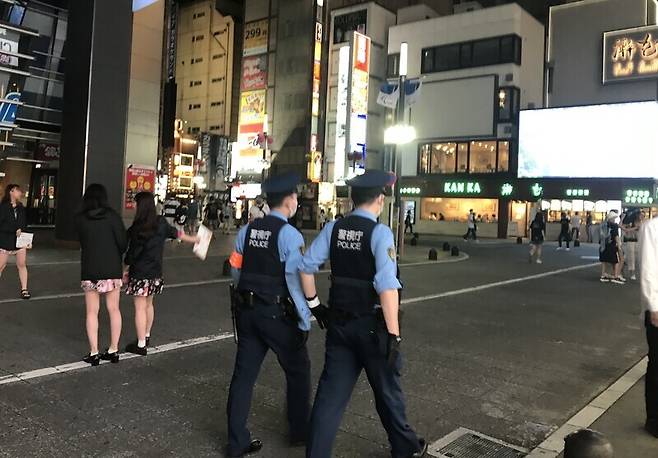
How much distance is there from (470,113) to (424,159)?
4975 mm

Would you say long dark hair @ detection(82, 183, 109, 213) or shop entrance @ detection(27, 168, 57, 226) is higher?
shop entrance @ detection(27, 168, 57, 226)

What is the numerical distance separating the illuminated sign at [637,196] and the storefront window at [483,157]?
8748mm

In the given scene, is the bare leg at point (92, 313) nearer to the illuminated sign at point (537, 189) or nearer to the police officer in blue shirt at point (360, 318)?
the police officer in blue shirt at point (360, 318)

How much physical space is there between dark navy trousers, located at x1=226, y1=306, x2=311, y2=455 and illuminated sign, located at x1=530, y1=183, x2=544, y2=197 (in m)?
35.7

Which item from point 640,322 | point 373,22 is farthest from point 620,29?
point 640,322

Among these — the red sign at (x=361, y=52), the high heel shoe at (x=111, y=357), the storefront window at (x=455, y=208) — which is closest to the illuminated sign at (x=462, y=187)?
the storefront window at (x=455, y=208)

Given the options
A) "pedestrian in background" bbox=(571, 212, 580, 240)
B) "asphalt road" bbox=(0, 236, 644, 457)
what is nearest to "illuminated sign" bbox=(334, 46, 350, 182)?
"pedestrian in background" bbox=(571, 212, 580, 240)

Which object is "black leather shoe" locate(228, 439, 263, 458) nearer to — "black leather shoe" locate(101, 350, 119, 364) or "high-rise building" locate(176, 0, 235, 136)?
"black leather shoe" locate(101, 350, 119, 364)

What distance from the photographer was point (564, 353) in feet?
23.8

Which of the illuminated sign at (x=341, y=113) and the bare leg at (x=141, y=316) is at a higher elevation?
the illuminated sign at (x=341, y=113)

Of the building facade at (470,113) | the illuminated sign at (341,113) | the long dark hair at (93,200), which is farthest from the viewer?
the illuminated sign at (341,113)

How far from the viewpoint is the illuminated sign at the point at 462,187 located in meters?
39.5

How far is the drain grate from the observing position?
407 cm

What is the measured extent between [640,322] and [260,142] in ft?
122
